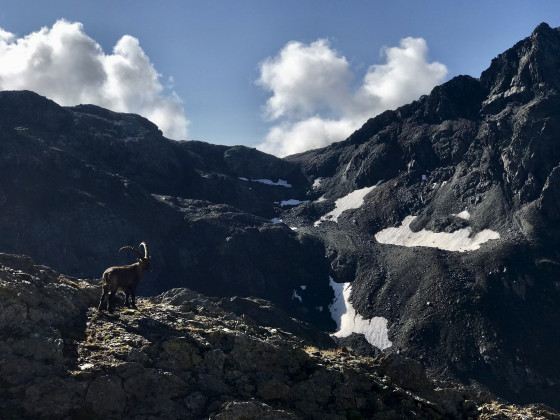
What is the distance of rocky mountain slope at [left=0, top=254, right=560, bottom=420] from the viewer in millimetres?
15047

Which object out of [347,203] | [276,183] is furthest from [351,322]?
[276,183]

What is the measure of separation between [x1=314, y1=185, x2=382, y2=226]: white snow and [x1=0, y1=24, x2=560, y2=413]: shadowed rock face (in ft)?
1.89

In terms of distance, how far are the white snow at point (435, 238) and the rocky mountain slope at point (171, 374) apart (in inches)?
3491

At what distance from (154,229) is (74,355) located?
10437 cm

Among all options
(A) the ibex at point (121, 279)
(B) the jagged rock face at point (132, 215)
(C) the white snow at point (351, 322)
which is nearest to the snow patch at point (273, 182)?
(B) the jagged rock face at point (132, 215)

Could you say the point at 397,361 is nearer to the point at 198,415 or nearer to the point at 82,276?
the point at 198,415

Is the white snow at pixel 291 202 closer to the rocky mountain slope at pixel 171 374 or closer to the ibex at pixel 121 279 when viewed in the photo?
the ibex at pixel 121 279

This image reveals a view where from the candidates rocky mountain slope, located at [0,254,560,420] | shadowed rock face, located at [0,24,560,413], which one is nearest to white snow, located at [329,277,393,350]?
shadowed rock face, located at [0,24,560,413]

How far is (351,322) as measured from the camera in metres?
99.1

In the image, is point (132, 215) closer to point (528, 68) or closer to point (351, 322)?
point (351, 322)

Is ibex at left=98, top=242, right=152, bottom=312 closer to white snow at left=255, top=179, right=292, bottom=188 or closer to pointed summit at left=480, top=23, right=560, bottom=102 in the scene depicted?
pointed summit at left=480, top=23, right=560, bottom=102

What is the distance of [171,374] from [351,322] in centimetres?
8558

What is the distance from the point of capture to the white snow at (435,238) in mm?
106250

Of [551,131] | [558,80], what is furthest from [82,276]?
[558,80]
